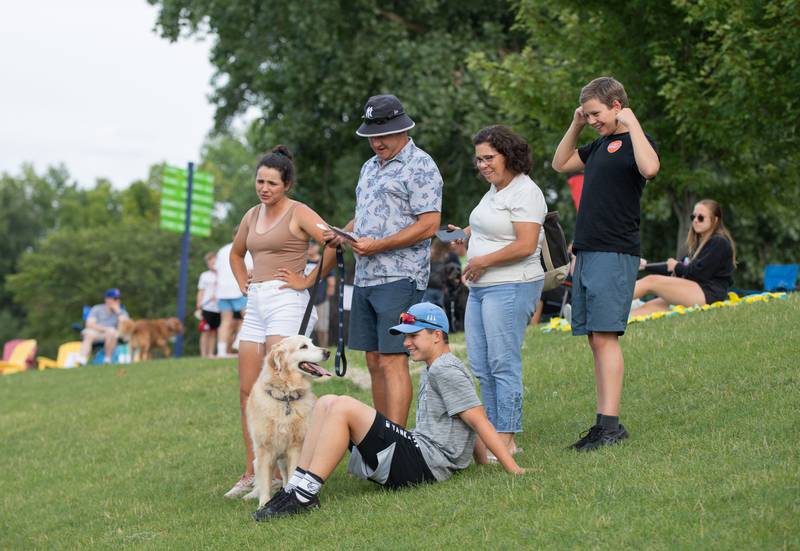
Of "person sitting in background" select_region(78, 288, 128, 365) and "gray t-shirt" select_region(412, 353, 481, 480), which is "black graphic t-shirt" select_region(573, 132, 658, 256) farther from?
"person sitting in background" select_region(78, 288, 128, 365)

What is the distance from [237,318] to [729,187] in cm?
889

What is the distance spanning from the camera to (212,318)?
63.6 feet

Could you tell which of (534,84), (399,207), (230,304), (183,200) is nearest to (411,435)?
(399,207)

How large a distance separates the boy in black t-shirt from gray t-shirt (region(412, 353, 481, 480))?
32.4 inches

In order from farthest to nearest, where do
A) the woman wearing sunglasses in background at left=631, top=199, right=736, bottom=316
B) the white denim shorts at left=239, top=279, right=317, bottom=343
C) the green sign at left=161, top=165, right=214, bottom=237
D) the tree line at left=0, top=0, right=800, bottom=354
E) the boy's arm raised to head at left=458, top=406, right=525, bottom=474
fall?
1. the green sign at left=161, top=165, right=214, bottom=237
2. the tree line at left=0, top=0, right=800, bottom=354
3. the woman wearing sunglasses in background at left=631, top=199, right=736, bottom=316
4. the white denim shorts at left=239, top=279, right=317, bottom=343
5. the boy's arm raised to head at left=458, top=406, right=525, bottom=474

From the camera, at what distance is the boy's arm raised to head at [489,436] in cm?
624

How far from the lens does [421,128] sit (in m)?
23.0

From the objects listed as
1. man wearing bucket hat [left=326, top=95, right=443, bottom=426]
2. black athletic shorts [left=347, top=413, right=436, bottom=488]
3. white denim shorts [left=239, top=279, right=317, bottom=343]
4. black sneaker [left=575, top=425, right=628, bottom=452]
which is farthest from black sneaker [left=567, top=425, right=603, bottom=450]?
white denim shorts [left=239, top=279, right=317, bottom=343]

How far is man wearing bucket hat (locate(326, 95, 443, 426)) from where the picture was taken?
7004 mm

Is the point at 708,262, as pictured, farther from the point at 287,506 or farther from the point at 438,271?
the point at 287,506

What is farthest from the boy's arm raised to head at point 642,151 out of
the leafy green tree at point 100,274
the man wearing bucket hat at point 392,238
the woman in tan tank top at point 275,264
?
the leafy green tree at point 100,274

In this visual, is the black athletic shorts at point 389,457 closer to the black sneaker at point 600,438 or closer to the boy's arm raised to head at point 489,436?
the boy's arm raised to head at point 489,436

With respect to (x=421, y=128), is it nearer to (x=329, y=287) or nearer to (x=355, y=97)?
(x=355, y=97)

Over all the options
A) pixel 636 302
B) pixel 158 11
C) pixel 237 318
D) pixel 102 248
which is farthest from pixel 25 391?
pixel 102 248
